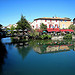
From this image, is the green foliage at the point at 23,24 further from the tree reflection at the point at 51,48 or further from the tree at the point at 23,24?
the tree reflection at the point at 51,48

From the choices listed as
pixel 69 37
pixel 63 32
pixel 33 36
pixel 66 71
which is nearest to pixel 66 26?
pixel 63 32

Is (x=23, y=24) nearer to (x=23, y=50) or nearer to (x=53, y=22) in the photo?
(x=53, y=22)

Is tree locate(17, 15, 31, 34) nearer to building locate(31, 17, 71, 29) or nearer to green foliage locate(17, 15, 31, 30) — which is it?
green foliage locate(17, 15, 31, 30)

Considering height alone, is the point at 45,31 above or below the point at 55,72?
above

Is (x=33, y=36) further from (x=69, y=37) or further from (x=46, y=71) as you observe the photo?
(x=46, y=71)

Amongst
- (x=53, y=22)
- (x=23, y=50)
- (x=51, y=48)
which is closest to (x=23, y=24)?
(x=53, y=22)

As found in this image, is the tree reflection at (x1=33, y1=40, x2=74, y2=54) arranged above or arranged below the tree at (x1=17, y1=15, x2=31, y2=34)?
below

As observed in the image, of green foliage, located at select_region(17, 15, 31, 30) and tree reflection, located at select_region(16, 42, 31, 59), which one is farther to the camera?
green foliage, located at select_region(17, 15, 31, 30)

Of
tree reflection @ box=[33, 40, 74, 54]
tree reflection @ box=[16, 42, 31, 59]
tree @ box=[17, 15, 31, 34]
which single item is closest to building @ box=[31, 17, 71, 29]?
tree @ box=[17, 15, 31, 34]

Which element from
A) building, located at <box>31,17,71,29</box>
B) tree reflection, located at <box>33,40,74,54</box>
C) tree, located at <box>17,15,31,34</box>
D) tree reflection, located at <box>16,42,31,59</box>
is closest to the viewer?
tree reflection, located at <box>16,42,31,59</box>

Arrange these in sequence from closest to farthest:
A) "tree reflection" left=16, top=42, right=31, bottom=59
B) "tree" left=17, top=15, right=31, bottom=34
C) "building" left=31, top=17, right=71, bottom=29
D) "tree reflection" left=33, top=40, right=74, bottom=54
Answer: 1. "tree reflection" left=16, top=42, right=31, bottom=59
2. "tree reflection" left=33, top=40, right=74, bottom=54
3. "tree" left=17, top=15, right=31, bottom=34
4. "building" left=31, top=17, right=71, bottom=29

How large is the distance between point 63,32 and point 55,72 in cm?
3355

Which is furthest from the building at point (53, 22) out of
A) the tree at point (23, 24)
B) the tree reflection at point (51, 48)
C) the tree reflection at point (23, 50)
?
the tree reflection at point (23, 50)

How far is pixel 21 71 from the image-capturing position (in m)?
8.84
